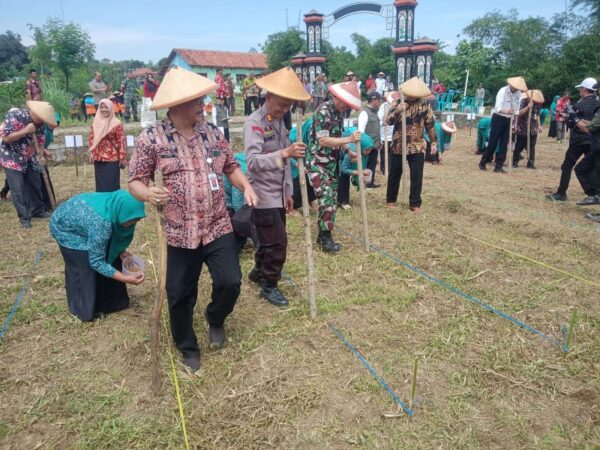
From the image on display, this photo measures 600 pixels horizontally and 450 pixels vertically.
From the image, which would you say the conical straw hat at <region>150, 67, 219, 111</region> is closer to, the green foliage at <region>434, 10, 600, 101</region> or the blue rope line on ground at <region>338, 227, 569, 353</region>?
the blue rope line on ground at <region>338, 227, 569, 353</region>

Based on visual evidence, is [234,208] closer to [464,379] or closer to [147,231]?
[147,231]

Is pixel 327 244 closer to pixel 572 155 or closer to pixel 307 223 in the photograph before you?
pixel 307 223

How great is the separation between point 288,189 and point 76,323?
2.03 m

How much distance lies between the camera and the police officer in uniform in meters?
3.26

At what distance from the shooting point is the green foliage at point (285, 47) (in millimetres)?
33594

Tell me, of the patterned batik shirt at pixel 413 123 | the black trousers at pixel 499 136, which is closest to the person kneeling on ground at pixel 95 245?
the patterned batik shirt at pixel 413 123

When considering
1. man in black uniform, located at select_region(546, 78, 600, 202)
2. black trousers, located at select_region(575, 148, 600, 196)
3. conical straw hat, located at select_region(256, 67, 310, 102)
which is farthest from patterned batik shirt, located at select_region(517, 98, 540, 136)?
conical straw hat, located at select_region(256, 67, 310, 102)

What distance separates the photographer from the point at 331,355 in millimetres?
3119

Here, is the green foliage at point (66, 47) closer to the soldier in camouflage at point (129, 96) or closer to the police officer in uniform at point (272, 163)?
the soldier in camouflage at point (129, 96)

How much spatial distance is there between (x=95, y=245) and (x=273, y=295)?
4.91 ft

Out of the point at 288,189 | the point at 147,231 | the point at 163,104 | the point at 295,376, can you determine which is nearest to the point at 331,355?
the point at 295,376


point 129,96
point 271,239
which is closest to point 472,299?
point 271,239

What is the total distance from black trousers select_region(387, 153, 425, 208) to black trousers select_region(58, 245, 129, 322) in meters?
4.14

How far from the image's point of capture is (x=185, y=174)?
2613 millimetres
